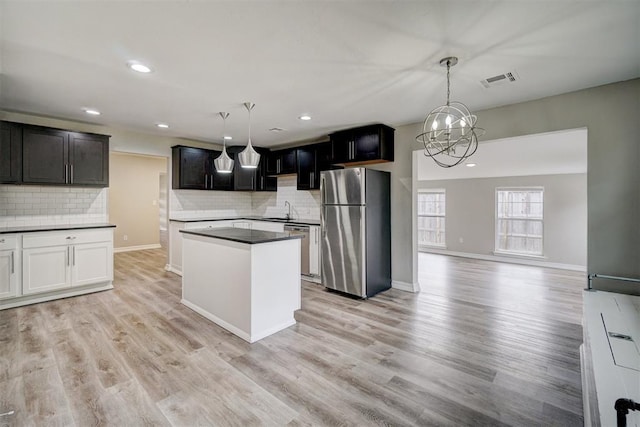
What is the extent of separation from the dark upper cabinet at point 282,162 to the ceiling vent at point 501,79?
341cm

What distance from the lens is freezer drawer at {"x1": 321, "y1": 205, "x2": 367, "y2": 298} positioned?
13.2 ft

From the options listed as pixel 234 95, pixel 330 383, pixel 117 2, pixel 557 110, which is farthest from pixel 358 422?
pixel 557 110

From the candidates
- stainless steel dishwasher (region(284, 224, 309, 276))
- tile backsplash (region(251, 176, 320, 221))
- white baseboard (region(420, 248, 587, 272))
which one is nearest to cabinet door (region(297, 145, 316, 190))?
tile backsplash (region(251, 176, 320, 221))

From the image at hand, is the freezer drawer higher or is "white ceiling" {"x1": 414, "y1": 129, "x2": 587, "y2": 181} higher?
"white ceiling" {"x1": 414, "y1": 129, "x2": 587, "y2": 181}

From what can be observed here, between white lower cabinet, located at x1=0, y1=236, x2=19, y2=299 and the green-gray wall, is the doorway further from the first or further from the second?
the green-gray wall

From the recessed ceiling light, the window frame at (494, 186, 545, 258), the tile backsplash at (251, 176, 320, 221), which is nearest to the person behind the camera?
the recessed ceiling light

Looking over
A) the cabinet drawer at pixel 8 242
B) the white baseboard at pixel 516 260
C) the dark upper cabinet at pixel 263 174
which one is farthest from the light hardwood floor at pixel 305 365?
the white baseboard at pixel 516 260

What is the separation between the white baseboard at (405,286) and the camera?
4348 mm

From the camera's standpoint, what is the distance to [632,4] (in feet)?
5.56

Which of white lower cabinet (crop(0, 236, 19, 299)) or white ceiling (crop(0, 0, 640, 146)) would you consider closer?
white ceiling (crop(0, 0, 640, 146))

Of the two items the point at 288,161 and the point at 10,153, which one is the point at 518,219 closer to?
the point at 288,161

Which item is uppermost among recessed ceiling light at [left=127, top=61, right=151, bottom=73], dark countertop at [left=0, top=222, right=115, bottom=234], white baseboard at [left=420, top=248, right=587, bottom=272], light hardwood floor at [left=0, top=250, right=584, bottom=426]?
recessed ceiling light at [left=127, top=61, right=151, bottom=73]

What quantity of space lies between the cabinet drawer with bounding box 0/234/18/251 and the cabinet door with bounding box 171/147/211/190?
89.5 inches

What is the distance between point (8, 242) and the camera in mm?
3518
